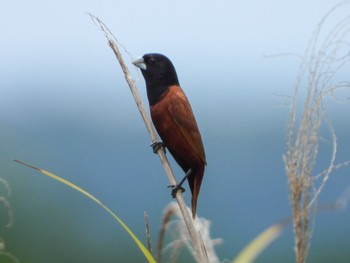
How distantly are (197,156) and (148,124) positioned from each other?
250mm

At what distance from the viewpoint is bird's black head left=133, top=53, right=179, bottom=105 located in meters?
1.55

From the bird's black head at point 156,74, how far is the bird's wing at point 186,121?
55 millimetres

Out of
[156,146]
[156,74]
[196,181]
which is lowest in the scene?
[196,181]

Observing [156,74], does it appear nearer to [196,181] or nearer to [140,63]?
[140,63]

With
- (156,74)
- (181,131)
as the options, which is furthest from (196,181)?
(156,74)

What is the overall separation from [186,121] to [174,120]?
3 cm

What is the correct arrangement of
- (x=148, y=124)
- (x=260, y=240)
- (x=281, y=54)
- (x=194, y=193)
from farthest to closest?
(x=194, y=193)
(x=148, y=124)
(x=281, y=54)
(x=260, y=240)

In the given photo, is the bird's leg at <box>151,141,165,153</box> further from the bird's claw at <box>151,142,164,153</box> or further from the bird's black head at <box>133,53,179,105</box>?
the bird's black head at <box>133,53,179,105</box>

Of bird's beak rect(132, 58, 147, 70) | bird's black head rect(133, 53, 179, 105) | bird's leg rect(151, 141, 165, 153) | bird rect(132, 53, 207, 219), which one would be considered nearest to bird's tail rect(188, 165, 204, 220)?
bird rect(132, 53, 207, 219)

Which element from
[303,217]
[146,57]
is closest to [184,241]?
[303,217]

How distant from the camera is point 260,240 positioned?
806mm

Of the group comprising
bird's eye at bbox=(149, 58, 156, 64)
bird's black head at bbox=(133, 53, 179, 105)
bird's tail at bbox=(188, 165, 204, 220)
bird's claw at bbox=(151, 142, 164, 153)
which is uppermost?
bird's eye at bbox=(149, 58, 156, 64)

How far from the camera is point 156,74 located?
1.57 m

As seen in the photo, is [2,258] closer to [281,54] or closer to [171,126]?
[171,126]
